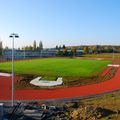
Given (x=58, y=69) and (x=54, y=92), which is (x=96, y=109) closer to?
(x=54, y=92)

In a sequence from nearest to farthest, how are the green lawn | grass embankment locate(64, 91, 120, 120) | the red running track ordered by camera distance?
grass embankment locate(64, 91, 120, 120)
the red running track
the green lawn

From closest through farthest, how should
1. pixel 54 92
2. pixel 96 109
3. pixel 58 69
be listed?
pixel 96 109 < pixel 54 92 < pixel 58 69

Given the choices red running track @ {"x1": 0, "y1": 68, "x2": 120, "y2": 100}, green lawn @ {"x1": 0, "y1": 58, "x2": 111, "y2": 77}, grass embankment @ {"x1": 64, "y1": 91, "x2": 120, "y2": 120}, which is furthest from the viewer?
green lawn @ {"x1": 0, "y1": 58, "x2": 111, "y2": 77}

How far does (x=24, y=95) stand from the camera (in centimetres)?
3067

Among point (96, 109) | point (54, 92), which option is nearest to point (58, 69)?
point (54, 92)

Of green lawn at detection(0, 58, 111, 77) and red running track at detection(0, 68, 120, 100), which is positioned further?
green lawn at detection(0, 58, 111, 77)

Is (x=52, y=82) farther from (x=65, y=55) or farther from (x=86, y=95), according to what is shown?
(x=65, y=55)

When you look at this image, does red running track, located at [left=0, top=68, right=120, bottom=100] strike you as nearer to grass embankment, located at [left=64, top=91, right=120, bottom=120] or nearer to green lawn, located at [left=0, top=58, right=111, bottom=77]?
grass embankment, located at [left=64, top=91, right=120, bottom=120]

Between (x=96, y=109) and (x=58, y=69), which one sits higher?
(x=58, y=69)

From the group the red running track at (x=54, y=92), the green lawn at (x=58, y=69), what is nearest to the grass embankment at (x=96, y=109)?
the red running track at (x=54, y=92)

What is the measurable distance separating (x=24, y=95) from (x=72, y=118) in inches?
436

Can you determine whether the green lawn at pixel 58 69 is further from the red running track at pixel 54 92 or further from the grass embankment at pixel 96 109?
the grass embankment at pixel 96 109

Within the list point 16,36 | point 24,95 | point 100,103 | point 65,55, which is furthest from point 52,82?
point 65,55

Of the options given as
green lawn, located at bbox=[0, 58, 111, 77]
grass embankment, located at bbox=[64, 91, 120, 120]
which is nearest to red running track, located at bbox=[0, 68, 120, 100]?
grass embankment, located at bbox=[64, 91, 120, 120]
